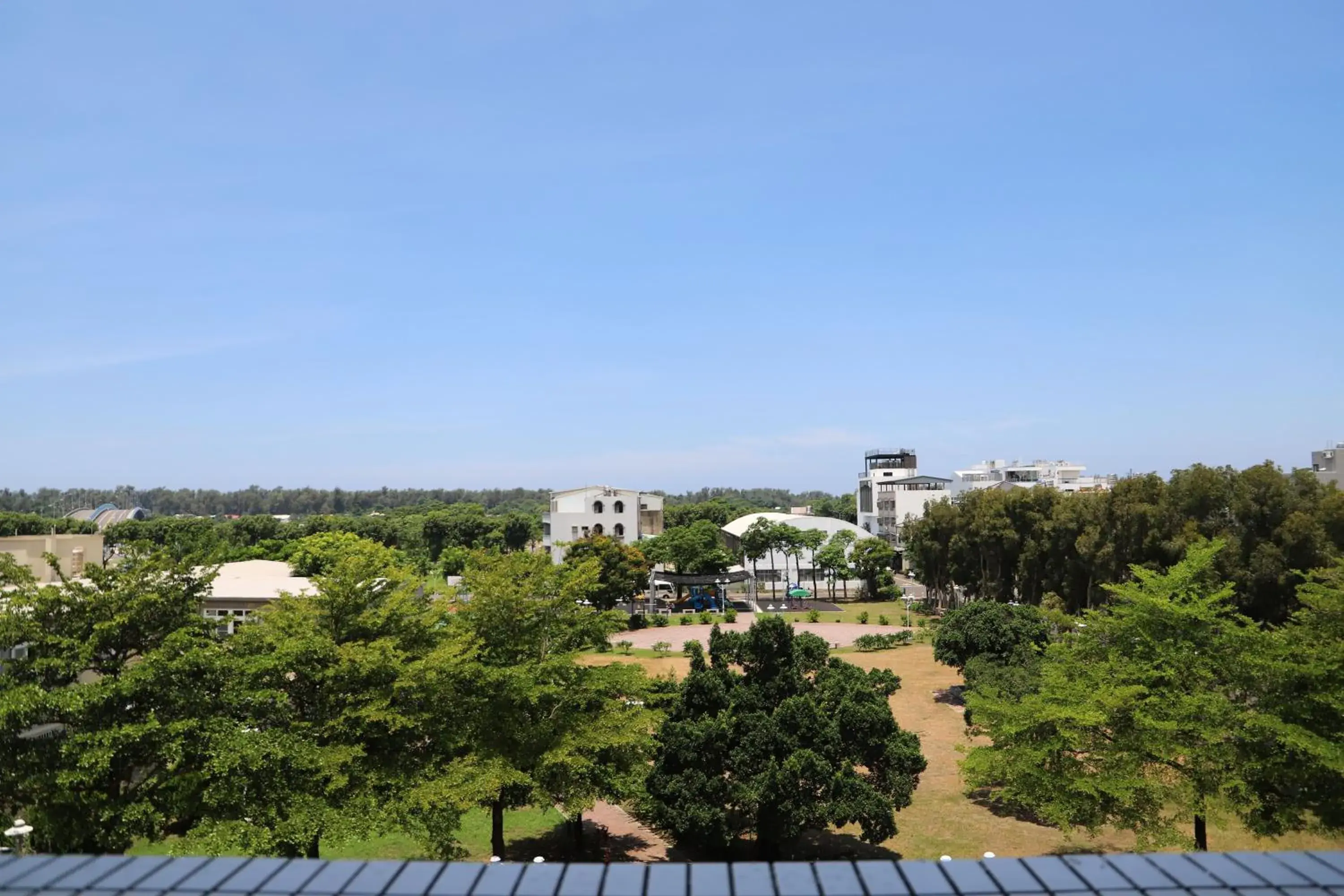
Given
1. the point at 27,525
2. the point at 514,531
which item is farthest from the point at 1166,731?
the point at 27,525

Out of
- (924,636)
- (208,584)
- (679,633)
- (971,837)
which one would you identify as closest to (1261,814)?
(971,837)

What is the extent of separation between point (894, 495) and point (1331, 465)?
38122 mm

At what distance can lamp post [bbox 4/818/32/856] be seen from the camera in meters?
12.8

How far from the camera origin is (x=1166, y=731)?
1638 cm

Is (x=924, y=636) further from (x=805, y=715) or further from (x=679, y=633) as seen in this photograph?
(x=805, y=715)

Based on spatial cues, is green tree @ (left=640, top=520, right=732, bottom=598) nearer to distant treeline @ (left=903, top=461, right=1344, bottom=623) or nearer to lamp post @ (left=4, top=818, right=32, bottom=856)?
distant treeline @ (left=903, top=461, right=1344, bottom=623)

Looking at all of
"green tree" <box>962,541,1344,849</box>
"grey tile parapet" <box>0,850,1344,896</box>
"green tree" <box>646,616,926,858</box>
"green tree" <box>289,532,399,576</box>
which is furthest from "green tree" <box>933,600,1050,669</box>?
"grey tile parapet" <box>0,850,1344,896</box>

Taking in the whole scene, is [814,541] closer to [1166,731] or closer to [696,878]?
[1166,731]

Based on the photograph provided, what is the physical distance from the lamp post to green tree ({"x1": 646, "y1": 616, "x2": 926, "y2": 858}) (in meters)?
10.2

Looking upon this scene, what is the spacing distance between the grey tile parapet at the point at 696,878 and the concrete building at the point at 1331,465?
5309 centimetres

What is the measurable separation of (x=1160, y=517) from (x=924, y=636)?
15.4 metres

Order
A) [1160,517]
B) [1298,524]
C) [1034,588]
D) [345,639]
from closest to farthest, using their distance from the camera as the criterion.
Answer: [345,639], [1298,524], [1160,517], [1034,588]

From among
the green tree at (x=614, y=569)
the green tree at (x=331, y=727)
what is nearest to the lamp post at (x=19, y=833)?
the green tree at (x=331, y=727)

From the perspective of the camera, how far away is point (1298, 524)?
101ft
